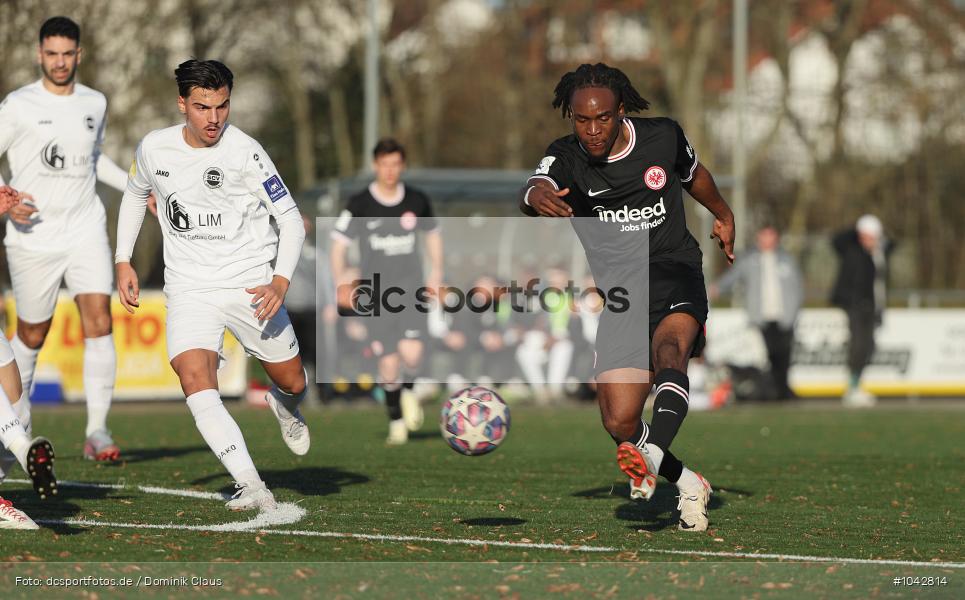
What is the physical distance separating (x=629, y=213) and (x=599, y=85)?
0.68 m

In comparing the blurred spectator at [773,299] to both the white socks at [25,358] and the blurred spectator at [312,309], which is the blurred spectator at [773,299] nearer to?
the blurred spectator at [312,309]

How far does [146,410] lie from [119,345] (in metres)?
1.15

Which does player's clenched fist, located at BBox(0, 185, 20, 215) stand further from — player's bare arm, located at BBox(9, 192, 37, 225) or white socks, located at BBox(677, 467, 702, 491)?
white socks, located at BBox(677, 467, 702, 491)

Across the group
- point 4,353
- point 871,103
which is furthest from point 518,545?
point 871,103

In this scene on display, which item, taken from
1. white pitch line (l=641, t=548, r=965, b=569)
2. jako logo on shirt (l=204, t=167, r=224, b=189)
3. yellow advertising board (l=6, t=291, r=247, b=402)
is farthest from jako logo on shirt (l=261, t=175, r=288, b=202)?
yellow advertising board (l=6, t=291, r=247, b=402)

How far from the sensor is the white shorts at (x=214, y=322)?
7.47m

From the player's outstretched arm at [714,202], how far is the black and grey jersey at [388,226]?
4945 millimetres

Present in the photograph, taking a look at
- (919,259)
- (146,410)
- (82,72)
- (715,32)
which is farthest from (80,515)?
(715,32)

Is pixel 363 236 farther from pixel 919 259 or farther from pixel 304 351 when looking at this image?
pixel 919 259

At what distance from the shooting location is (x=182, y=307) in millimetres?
7551

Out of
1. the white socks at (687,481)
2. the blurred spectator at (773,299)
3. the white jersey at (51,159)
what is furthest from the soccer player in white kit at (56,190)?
the blurred spectator at (773,299)

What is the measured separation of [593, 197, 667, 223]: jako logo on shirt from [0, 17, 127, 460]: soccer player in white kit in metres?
3.79

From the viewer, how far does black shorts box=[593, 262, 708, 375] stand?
7469 mm

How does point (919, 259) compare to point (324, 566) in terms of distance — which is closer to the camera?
point (324, 566)
